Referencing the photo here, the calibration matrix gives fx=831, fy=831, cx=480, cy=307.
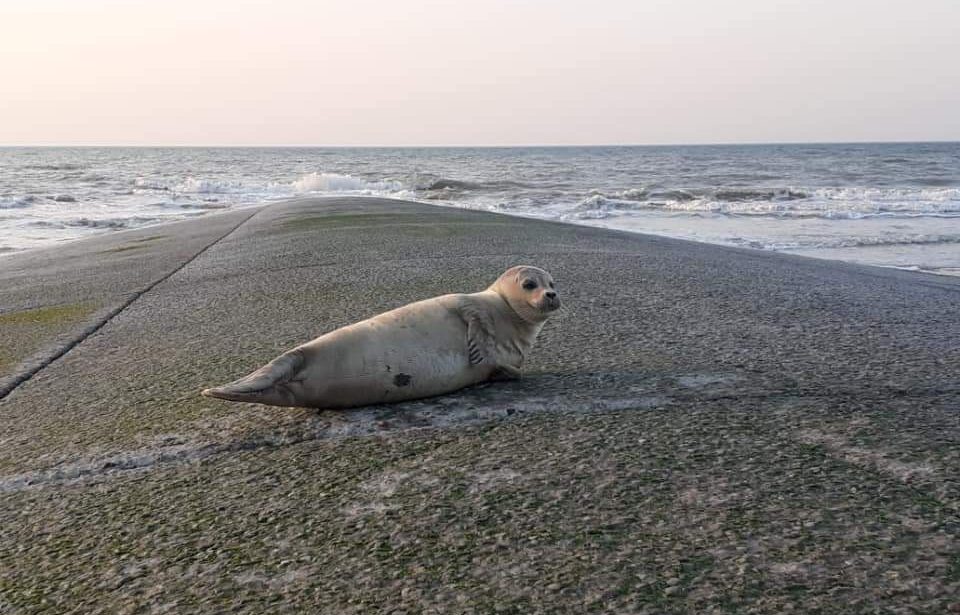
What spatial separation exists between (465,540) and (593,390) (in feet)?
3.78

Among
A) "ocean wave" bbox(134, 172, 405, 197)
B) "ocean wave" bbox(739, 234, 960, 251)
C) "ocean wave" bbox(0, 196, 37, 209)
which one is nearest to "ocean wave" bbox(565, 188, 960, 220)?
"ocean wave" bbox(739, 234, 960, 251)

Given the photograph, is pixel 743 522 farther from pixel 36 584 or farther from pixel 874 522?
pixel 36 584

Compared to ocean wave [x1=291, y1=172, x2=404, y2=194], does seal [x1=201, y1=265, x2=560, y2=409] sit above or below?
above

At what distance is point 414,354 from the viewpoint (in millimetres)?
2816

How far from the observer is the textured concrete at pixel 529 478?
1.66m

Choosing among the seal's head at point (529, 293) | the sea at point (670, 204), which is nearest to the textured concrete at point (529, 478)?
the seal's head at point (529, 293)

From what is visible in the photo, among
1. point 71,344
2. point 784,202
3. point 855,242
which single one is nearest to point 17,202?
point 855,242

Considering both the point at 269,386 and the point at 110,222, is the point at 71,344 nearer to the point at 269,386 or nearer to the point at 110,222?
the point at 269,386

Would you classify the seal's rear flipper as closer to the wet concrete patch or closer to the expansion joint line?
the wet concrete patch

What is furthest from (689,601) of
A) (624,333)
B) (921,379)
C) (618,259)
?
(618,259)

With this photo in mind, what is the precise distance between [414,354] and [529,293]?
550mm

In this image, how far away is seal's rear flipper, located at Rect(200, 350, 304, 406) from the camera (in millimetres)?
2512

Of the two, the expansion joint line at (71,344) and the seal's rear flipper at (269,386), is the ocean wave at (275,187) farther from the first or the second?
the seal's rear flipper at (269,386)

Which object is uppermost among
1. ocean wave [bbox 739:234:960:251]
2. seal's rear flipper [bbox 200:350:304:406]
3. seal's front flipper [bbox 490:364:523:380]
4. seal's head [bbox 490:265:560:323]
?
seal's head [bbox 490:265:560:323]
